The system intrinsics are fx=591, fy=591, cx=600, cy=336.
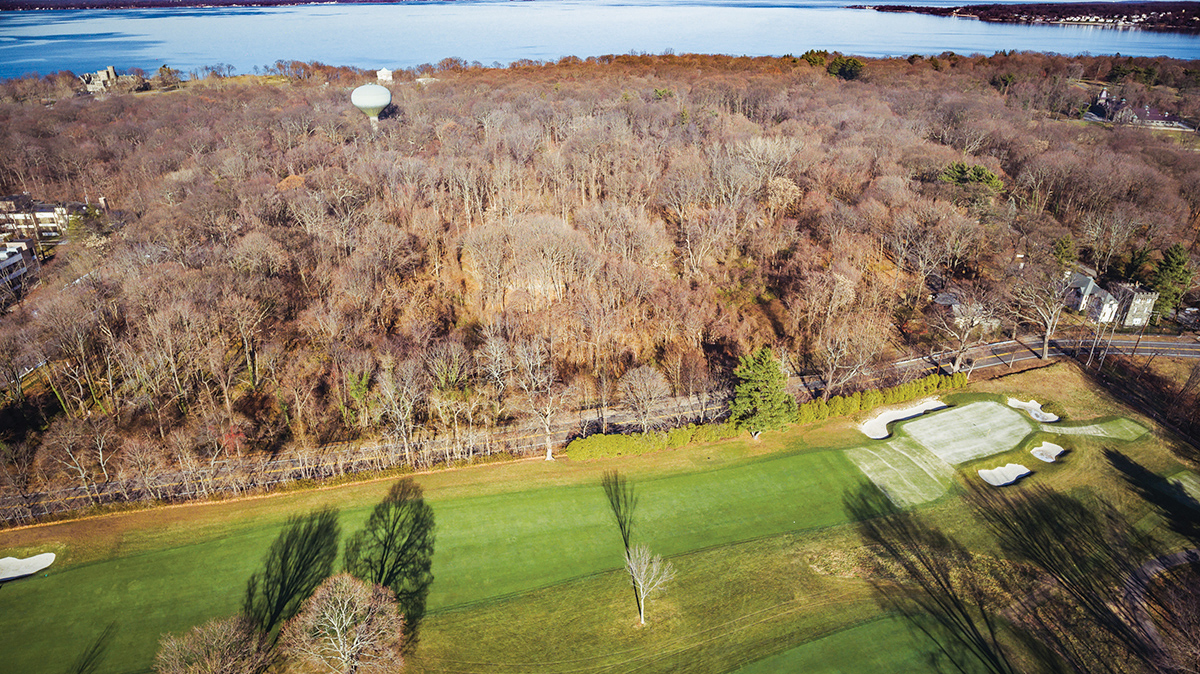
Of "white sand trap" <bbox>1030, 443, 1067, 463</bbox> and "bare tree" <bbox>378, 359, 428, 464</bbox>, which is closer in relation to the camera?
"bare tree" <bbox>378, 359, 428, 464</bbox>

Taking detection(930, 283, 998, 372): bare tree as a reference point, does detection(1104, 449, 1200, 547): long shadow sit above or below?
below

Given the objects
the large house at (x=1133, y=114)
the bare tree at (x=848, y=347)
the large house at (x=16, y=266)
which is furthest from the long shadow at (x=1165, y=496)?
the large house at (x=1133, y=114)

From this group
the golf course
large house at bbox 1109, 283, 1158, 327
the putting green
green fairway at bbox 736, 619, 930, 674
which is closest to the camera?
green fairway at bbox 736, 619, 930, 674

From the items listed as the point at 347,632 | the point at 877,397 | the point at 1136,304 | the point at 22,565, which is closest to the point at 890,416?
the point at 877,397

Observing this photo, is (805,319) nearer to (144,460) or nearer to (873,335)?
(873,335)

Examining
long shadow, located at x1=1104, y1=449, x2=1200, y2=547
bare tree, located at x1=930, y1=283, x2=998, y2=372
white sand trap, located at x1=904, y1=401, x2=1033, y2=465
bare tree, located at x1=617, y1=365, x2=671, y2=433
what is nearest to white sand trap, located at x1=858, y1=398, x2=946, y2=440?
white sand trap, located at x1=904, y1=401, x2=1033, y2=465

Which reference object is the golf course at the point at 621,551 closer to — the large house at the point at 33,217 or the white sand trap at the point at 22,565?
the white sand trap at the point at 22,565

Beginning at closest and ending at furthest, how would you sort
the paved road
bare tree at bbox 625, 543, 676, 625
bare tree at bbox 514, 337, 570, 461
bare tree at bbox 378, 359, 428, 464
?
bare tree at bbox 625, 543, 676, 625, the paved road, bare tree at bbox 378, 359, 428, 464, bare tree at bbox 514, 337, 570, 461

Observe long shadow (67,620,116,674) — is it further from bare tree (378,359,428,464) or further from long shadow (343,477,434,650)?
bare tree (378,359,428,464)
